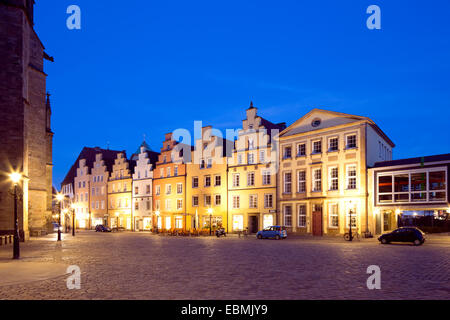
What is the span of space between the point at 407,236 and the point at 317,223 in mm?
13716

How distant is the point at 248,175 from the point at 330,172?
11.3m

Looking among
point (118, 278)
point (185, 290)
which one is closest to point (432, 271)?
point (185, 290)

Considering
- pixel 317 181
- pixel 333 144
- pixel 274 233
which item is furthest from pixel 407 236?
pixel 333 144

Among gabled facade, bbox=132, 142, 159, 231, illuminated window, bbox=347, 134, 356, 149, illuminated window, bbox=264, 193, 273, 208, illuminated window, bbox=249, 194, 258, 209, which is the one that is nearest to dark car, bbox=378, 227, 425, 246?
illuminated window, bbox=347, 134, 356, 149

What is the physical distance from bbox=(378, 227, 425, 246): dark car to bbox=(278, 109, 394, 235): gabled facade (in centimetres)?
739

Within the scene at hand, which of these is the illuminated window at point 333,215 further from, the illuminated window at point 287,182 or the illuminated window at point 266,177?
the illuminated window at point 266,177

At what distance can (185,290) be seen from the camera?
34.1 ft

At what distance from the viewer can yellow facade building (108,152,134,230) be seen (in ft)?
224

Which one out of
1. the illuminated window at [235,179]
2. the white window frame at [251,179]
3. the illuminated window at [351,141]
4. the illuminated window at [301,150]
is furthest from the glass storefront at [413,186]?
the illuminated window at [235,179]

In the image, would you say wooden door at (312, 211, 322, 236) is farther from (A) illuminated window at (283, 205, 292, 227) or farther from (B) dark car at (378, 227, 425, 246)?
(B) dark car at (378, 227, 425, 246)

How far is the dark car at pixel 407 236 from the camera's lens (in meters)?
29.4

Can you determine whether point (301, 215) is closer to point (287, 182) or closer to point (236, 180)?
point (287, 182)

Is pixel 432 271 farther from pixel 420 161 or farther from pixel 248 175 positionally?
pixel 248 175

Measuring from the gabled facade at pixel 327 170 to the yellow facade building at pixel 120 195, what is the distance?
30.8 m
